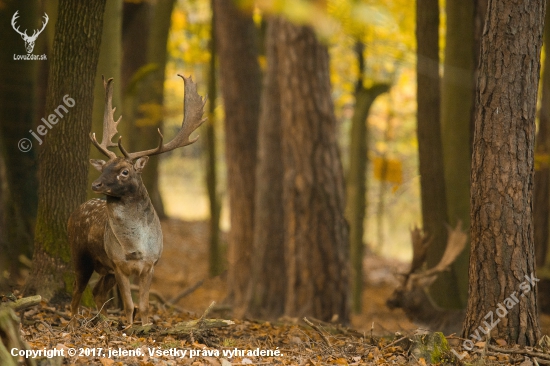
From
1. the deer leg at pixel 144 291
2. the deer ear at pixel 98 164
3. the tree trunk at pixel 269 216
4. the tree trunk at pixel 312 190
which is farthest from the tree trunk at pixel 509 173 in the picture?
the tree trunk at pixel 269 216

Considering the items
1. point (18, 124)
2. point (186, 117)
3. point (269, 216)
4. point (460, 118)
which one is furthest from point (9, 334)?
point (269, 216)

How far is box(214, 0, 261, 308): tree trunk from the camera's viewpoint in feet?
41.8

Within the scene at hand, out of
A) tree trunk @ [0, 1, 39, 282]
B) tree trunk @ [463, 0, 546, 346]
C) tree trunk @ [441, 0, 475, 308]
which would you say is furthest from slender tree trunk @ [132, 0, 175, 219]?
tree trunk @ [463, 0, 546, 346]

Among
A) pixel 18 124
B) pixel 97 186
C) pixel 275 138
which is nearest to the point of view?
pixel 97 186

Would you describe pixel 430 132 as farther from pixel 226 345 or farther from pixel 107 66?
pixel 226 345

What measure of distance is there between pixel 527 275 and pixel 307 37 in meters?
6.17

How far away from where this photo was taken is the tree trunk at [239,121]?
1275 centimetres

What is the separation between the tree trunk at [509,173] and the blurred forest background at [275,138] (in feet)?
Result: 5.30

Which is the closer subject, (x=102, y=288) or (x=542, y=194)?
(x=102, y=288)

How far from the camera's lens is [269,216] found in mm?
11852

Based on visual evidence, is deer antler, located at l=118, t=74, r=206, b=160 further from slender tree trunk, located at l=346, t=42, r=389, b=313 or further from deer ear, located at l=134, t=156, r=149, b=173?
slender tree trunk, located at l=346, t=42, r=389, b=313

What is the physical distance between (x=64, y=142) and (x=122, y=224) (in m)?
1.51

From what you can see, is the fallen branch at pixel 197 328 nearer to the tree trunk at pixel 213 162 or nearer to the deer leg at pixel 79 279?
the deer leg at pixel 79 279

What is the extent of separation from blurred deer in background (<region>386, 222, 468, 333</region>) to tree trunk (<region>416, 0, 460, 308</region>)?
27 centimetres
